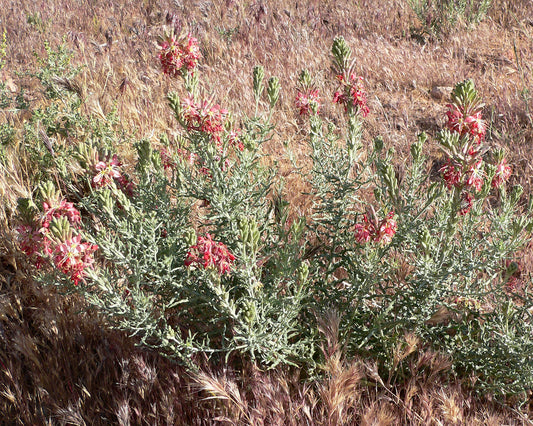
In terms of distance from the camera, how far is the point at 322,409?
2.03 m

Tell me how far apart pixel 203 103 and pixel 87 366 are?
1.52 metres

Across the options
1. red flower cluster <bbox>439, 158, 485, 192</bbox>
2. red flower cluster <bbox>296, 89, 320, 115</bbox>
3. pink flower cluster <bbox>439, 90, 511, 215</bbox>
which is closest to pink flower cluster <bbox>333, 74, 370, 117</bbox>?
red flower cluster <bbox>296, 89, 320, 115</bbox>

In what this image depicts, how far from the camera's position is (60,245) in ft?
6.19

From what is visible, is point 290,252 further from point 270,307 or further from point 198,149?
point 198,149

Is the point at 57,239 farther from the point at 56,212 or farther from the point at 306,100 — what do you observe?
A: the point at 306,100

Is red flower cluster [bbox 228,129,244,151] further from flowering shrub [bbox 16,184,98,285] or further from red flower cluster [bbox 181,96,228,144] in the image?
flowering shrub [bbox 16,184,98,285]

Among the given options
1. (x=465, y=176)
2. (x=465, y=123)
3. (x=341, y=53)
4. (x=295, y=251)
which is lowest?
(x=295, y=251)

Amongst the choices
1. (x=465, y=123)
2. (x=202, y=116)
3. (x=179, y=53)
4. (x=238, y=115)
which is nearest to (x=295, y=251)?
(x=202, y=116)

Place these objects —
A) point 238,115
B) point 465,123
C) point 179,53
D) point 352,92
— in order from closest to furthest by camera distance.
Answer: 1. point 465,123
2. point 179,53
3. point 352,92
4. point 238,115

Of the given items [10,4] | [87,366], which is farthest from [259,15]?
[87,366]

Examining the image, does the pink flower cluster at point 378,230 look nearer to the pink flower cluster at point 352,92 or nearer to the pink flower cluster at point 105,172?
the pink flower cluster at point 352,92

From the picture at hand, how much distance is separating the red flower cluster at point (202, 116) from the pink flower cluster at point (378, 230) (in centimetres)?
79

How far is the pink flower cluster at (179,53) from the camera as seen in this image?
2.33 metres

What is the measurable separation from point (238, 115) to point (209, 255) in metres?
3.02
